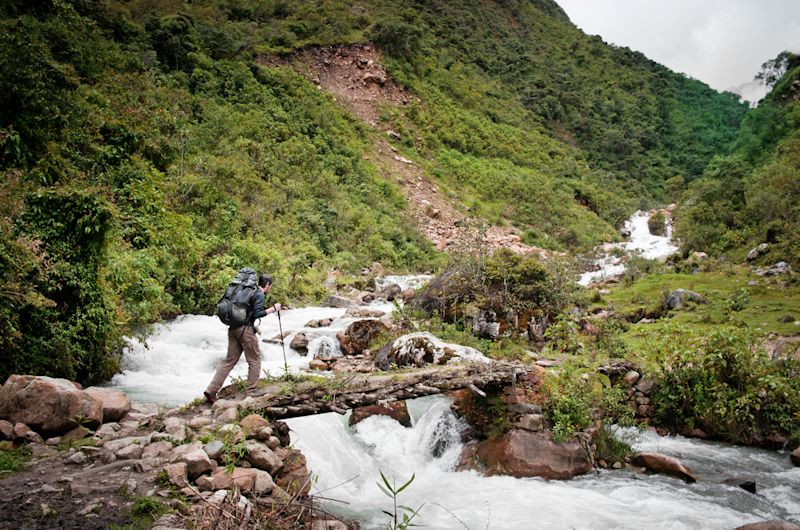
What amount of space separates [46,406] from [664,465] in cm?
869

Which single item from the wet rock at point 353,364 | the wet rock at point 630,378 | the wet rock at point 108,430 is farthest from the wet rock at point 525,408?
the wet rock at point 108,430

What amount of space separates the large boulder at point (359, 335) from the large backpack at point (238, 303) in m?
6.86

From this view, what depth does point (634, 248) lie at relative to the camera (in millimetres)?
39156

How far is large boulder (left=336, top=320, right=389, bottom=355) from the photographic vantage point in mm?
13422

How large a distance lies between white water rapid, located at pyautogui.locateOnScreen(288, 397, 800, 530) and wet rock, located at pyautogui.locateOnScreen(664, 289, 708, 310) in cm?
922

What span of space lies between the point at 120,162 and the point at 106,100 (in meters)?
3.47

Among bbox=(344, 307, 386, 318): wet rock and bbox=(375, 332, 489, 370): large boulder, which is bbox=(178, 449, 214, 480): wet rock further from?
bbox=(344, 307, 386, 318): wet rock

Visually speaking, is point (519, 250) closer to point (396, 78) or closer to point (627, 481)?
point (396, 78)

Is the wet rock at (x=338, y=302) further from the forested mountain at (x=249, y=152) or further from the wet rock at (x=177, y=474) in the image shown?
the wet rock at (x=177, y=474)

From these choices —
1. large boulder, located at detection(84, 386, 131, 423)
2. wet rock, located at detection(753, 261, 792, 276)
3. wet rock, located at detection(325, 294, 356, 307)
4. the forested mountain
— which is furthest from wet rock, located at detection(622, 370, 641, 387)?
wet rock, located at detection(753, 261, 792, 276)

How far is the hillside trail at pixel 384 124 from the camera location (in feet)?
111

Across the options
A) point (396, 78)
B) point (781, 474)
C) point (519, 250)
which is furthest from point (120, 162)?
point (396, 78)

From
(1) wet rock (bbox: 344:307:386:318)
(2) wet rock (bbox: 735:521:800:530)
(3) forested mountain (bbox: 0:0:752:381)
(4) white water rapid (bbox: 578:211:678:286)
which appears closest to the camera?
(2) wet rock (bbox: 735:521:800:530)

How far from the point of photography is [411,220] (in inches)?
1257
